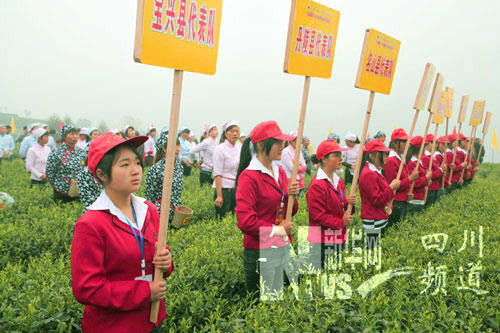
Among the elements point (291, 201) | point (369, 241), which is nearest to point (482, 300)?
point (291, 201)

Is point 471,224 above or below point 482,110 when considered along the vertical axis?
below

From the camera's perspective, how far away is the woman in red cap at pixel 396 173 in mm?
6855

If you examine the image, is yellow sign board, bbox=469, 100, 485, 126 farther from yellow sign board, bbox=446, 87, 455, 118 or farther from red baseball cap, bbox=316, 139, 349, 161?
red baseball cap, bbox=316, 139, 349, 161

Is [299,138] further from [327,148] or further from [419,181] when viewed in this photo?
[419,181]

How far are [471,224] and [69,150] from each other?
7323 millimetres

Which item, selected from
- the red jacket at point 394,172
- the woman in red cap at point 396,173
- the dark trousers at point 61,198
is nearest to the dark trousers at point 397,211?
the woman in red cap at point 396,173

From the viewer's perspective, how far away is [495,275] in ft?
12.4

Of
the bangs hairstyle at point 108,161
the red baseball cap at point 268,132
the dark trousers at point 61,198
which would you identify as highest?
the red baseball cap at point 268,132

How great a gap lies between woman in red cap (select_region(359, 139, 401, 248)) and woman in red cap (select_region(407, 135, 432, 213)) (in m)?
2.35

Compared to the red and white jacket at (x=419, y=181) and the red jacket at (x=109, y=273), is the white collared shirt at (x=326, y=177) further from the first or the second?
the red and white jacket at (x=419, y=181)

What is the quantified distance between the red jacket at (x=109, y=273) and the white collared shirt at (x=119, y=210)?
28mm

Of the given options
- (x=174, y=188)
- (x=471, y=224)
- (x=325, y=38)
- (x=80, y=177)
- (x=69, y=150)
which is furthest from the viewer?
(x=69, y=150)

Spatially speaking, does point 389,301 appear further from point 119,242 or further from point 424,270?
point 119,242

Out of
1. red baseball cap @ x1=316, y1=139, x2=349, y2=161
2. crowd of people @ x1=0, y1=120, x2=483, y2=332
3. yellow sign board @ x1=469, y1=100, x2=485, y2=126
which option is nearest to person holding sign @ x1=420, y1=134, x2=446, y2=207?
crowd of people @ x1=0, y1=120, x2=483, y2=332
